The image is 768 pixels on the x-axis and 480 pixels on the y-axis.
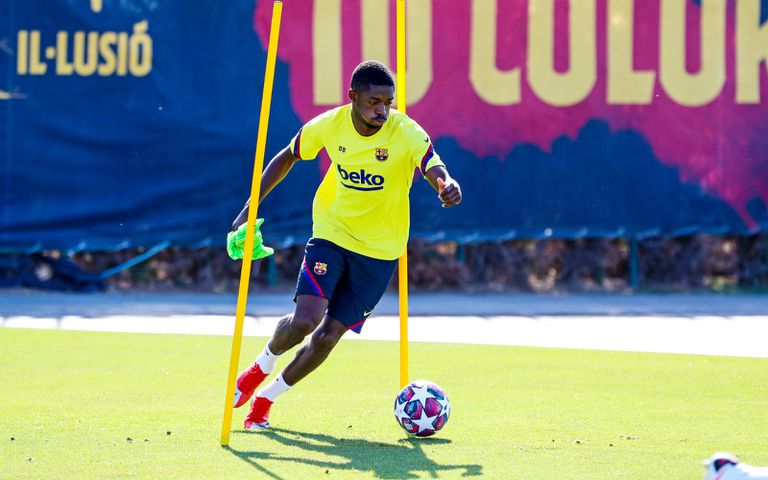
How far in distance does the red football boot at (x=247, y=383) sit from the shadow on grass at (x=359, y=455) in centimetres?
33

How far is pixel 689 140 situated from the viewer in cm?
1524

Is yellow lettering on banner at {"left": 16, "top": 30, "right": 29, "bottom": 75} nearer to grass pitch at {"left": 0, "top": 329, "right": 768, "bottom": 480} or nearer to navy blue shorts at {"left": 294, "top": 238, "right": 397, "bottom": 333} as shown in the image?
grass pitch at {"left": 0, "top": 329, "right": 768, "bottom": 480}

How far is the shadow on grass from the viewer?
6.32 metres

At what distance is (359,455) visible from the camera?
22.0 feet

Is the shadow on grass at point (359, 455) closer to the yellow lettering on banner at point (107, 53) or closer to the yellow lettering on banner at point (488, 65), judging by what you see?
the yellow lettering on banner at point (488, 65)

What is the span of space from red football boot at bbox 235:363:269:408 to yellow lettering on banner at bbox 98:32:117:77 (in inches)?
323

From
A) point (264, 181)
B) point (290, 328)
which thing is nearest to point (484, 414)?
point (290, 328)

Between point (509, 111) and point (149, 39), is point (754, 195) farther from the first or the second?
point (149, 39)

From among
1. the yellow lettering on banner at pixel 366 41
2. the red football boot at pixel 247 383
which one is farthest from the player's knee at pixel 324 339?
the yellow lettering on banner at pixel 366 41

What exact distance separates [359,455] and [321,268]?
1146 millimetres

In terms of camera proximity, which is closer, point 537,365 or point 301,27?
point 537,365

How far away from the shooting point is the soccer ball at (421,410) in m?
7.05

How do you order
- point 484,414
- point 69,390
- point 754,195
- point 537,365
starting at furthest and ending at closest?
point 754,195
point 537,365
point 69,390
point 484,414

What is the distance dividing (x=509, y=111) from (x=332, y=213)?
8032 mm
